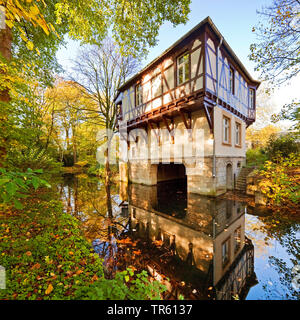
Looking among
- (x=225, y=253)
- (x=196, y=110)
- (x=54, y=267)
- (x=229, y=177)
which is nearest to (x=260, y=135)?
(x=229, y=177)

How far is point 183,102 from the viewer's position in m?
7.96

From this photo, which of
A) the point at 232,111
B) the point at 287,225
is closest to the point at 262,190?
the point at 287,225

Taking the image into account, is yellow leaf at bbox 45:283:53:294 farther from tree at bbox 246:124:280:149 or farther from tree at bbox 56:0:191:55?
tree at bbox 246:124:280:149

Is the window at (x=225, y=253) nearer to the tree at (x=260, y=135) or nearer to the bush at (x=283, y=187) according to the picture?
the bush at (x=283, y=187)

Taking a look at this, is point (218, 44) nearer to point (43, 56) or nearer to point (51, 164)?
point (43, 56)

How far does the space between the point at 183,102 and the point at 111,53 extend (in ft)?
31.3

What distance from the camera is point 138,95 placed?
11922 millimetres

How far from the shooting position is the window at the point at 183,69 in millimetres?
8141

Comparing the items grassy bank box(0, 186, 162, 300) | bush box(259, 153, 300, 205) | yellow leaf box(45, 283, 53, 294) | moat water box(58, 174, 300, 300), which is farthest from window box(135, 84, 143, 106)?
yellow leaf box(45, 283, 53, 294)

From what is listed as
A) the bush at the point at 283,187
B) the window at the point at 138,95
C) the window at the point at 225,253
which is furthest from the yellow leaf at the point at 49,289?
the window at the point at 138,95

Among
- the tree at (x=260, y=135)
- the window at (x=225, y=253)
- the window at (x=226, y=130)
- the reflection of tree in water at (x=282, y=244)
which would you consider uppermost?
the tree at (x=260, y=135)

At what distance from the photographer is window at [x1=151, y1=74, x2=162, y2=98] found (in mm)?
9672

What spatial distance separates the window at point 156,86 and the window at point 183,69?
60.4 inches
